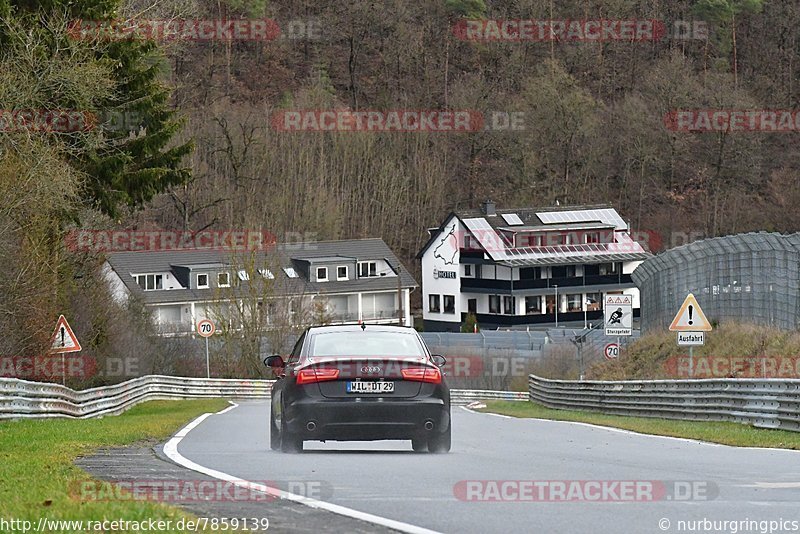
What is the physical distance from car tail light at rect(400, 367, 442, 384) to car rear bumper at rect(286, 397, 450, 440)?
0.75 ft

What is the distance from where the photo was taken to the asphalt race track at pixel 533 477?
28.3 feet

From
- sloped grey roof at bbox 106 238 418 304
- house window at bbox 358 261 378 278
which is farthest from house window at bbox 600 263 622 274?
house window at bbox 358 261 378 278

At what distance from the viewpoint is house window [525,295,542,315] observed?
92938mm

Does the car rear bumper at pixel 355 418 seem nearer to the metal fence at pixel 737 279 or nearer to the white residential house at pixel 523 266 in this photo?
the metal fence at pixel 737 279

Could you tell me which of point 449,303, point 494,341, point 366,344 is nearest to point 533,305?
point 449,303

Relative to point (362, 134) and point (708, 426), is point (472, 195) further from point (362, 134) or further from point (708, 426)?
point (708, 426)

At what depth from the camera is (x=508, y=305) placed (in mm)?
92812

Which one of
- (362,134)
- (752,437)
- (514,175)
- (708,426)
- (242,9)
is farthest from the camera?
(242,9)

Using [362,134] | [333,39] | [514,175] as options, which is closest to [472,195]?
[514,175]

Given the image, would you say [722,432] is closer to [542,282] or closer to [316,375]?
[316,375]

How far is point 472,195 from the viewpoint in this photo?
108 meters

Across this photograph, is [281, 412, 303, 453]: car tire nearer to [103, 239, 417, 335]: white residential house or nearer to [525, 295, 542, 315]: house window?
[103, 239, 417, 335]: white residential house

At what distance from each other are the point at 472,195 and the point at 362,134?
42.2 ft

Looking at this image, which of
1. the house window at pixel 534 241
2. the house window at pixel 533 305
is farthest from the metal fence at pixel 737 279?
the house window at pixel 534 241
